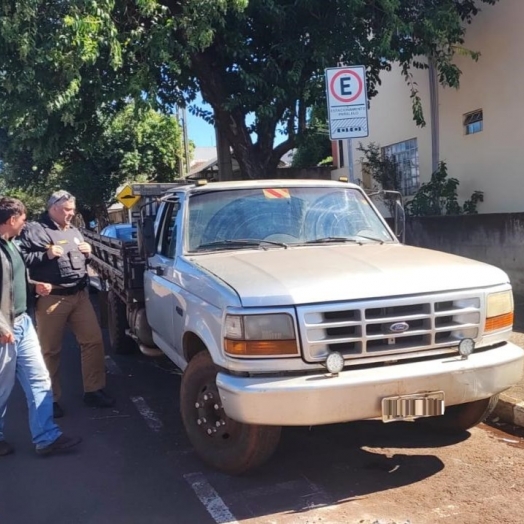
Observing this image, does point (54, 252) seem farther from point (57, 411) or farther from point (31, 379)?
point (57, 411)

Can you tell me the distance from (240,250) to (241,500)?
1.79m

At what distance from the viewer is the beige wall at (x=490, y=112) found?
33.9 feet

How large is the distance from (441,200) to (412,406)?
27.9 feet

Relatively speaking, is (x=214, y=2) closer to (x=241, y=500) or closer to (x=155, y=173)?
(x=241, y=500)

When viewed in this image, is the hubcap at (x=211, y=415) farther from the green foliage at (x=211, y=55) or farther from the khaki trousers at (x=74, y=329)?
the green foliage at (x=211, y=55)

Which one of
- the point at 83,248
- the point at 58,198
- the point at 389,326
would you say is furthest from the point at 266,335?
the point at 58,198

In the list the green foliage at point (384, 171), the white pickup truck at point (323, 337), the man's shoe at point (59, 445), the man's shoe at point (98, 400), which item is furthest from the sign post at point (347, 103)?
the green foliage at point (384, 171)

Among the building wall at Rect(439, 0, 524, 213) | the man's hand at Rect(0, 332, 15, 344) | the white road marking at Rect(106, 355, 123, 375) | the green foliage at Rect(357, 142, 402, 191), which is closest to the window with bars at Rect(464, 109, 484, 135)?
the building wall at Rect(439, 0, 524, 213)

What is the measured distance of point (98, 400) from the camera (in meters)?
5.79

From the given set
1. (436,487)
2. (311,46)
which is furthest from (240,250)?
(311,46)

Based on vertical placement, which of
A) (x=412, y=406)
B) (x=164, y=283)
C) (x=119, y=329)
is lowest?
(x=119, y=329)

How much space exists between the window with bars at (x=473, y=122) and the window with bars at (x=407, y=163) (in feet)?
5.63

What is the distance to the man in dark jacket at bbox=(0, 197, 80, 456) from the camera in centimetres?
450

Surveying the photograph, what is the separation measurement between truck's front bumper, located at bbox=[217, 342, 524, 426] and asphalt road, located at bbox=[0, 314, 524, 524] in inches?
22.6
